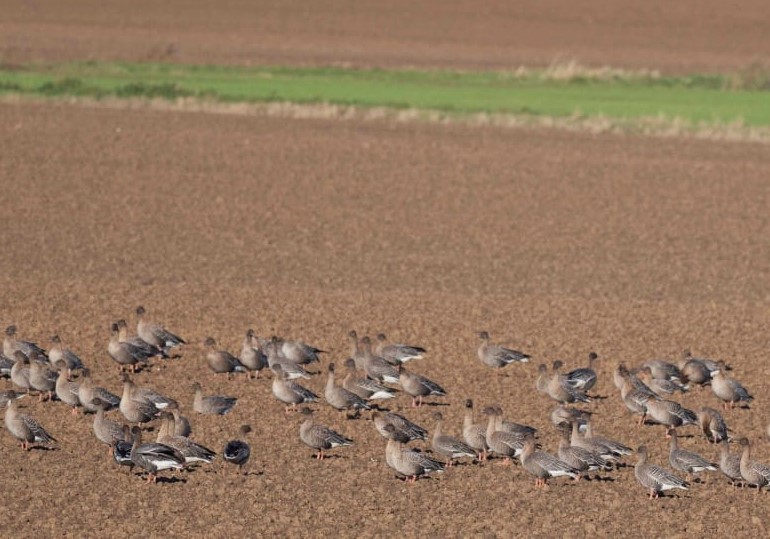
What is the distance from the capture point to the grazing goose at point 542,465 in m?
17.3

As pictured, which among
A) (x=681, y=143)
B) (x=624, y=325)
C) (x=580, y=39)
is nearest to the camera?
(x=624, y=325)

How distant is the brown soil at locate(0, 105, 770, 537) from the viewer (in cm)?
1675

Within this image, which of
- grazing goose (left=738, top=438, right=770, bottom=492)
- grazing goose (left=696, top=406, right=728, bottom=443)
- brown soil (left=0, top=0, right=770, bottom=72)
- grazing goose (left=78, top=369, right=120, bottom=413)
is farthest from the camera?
brown soil (left=0, top=0, right=770, bottom=72)

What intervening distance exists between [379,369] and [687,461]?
5.76 meters

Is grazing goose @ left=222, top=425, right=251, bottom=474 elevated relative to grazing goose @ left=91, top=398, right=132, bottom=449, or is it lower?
elevated

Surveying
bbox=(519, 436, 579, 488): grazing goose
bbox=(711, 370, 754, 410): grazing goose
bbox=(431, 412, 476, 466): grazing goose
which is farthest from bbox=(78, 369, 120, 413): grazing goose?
bbox=(711, 370, 754, 410): grazing goose

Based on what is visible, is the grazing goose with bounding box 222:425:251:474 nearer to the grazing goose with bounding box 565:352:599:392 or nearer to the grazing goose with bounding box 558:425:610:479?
the grazing goose with bounding box 558:425:610:479

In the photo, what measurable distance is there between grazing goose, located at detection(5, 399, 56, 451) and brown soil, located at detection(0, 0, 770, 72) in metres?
59.0

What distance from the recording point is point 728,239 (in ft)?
122

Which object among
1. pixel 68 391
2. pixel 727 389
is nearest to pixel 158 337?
pixel 68 391

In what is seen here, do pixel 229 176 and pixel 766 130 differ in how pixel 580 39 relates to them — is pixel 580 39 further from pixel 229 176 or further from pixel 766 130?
pixel 229 176

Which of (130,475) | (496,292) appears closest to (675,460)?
(130,475)

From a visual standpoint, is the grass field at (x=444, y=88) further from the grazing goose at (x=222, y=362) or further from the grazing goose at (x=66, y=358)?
the grazing goose at (x=66, y=358)

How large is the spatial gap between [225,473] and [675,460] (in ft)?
17.1
